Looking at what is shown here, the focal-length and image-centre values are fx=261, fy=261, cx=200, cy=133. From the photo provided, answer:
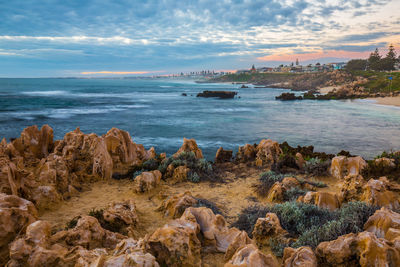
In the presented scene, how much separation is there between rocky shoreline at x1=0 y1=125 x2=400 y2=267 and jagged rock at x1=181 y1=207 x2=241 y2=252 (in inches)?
0.7

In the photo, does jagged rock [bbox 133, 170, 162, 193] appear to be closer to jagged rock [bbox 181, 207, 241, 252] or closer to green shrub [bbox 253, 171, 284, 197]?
green shrub [bbox 253, 171, 284, 197]

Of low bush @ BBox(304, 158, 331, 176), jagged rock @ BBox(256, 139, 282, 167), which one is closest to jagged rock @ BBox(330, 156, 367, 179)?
low bush @ BBox(304, 158, 331, 176)

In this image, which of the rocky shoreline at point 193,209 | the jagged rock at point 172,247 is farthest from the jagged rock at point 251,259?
the jagged rock at point 172,247

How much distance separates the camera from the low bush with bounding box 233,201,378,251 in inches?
172

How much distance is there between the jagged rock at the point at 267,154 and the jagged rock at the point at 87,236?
26.2 feet

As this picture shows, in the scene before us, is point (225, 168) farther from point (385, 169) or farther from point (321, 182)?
point (385, 169)

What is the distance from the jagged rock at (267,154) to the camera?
36.3 feet

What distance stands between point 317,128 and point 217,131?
30.4 feet

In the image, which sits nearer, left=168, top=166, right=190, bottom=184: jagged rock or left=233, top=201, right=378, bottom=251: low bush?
left=233, top=201, right=378, bottom=251: low bush

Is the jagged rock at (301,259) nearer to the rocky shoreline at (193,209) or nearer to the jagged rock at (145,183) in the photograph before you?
the rocky shoreline at (193,209)

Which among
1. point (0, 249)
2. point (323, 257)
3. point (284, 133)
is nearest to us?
point (323, 257)

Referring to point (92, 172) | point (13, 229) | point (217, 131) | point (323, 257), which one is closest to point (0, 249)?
point (13, 229)

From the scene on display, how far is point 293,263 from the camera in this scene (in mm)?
3215

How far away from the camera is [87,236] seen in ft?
12.7
